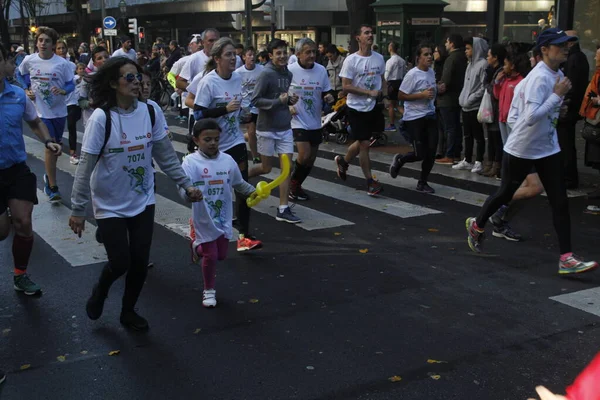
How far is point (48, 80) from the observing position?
34.3ft

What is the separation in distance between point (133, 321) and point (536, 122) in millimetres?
3644

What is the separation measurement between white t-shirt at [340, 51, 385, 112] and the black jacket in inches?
106

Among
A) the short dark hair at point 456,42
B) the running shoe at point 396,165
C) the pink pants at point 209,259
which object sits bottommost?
the running shoe at point 396,165

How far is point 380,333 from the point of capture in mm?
5242

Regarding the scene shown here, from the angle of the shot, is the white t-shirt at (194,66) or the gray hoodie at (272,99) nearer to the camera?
the gray hoodie at (272,99)

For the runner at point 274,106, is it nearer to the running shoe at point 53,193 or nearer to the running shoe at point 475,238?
the running shoe at point 475,238

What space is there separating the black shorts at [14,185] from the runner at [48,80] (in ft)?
14.1

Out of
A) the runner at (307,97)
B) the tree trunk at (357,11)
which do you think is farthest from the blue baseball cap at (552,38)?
the tree trunk at (357,11)

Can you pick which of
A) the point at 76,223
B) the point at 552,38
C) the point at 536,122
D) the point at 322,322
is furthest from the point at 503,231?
the point at 76,223

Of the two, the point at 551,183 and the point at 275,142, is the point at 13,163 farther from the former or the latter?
the point at 551,183

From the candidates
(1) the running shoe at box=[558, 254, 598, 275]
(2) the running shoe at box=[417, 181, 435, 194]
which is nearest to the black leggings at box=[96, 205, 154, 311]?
(1) the running shoe at box=[558, 254, 598, 275]

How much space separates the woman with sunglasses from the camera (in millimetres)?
4957

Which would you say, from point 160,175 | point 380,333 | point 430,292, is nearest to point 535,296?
point 430,292

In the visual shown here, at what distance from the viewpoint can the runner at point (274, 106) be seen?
824cm
